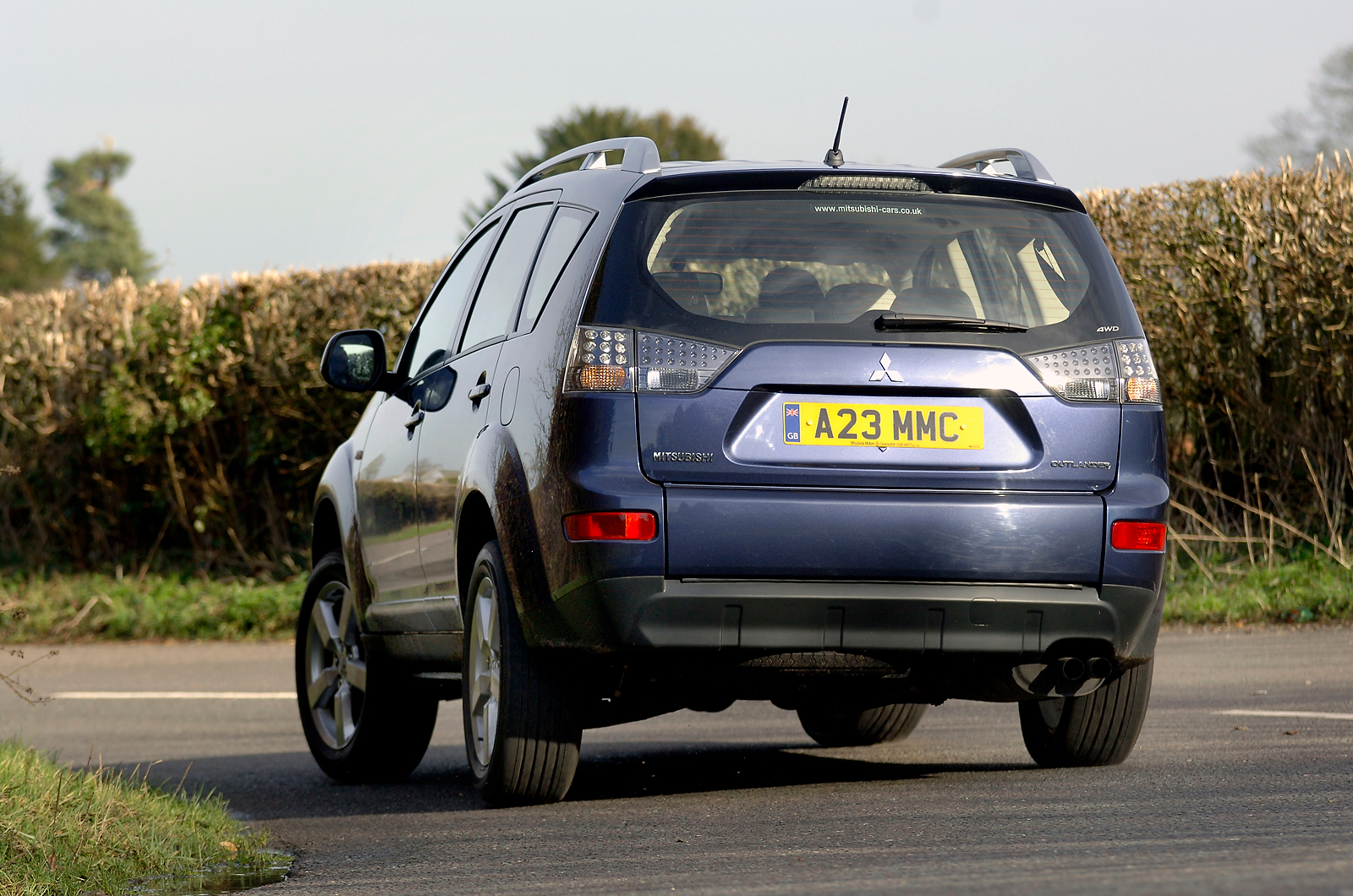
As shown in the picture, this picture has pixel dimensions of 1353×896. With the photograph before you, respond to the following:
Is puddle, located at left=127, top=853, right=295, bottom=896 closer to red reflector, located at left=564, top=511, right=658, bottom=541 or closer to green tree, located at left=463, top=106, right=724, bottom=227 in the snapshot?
red reflector, located at left=564, top=511, right=658, bottom=541

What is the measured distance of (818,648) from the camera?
515cm

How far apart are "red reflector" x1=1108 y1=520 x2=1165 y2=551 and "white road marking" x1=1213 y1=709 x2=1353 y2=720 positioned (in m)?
2.41

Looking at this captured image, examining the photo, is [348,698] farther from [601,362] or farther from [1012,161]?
[1012,161]

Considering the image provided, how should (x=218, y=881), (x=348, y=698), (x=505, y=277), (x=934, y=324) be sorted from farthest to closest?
(x=348, y=698), (x=505, y=277), (x=934, y=324), (x=218, y=881)

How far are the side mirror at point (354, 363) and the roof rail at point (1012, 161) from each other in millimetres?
2332

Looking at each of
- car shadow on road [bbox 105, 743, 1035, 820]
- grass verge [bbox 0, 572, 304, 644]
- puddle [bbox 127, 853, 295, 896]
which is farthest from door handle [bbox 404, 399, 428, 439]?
grass verge [bbox 0, 572, 304, 644]

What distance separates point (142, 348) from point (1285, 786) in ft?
40.6

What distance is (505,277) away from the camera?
252 inches

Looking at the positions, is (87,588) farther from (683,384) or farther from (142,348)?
(683,384)

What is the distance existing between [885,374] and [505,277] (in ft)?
5.85

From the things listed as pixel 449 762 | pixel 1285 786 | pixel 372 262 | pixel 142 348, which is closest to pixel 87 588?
pixel 142 348

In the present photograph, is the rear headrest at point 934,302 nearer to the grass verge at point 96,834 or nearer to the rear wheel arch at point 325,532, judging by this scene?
the grass verge at point 96,834

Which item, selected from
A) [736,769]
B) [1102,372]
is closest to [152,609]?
[736,769]

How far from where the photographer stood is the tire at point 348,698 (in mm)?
7090
